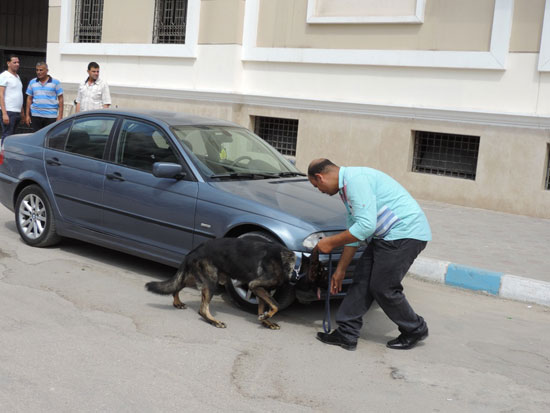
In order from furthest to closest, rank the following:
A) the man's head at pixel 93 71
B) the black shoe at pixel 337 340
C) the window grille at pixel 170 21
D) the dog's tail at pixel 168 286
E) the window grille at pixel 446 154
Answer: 1. the window grille at pixel 170 21
2. the window grille at pixel 446 154
3. the man's head at pixel 93 71
4. the dog's tail at pixel 168 286
5. the black shoe at pixel 337 340

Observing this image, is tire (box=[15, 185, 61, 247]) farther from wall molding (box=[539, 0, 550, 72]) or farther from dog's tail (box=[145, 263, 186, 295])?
wall molding (box=[539, 0, 550, 72])

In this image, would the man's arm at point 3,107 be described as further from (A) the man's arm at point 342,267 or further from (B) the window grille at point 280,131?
(A) the man's arm at point 342,267

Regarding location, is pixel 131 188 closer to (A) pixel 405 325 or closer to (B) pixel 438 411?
(A) pixel 405 325

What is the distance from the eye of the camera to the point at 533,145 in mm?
10539

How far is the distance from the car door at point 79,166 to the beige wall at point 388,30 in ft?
20.3

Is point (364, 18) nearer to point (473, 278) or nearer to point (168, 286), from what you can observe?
point (473, 278)

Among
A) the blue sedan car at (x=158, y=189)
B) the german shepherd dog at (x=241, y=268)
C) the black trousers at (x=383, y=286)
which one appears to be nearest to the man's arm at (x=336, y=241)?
the black trousers at (x=383, y=286)

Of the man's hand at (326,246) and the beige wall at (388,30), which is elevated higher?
the beige wall at (388,30)

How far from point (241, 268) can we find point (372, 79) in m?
7.46

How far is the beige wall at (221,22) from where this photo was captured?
13328 millimetres

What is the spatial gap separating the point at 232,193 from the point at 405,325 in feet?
6.06

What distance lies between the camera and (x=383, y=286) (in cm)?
496

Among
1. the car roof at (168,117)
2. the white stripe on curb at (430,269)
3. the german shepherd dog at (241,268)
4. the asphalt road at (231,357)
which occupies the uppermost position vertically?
the car roof at (168,117)

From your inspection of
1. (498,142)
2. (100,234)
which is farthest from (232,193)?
(498,142)
